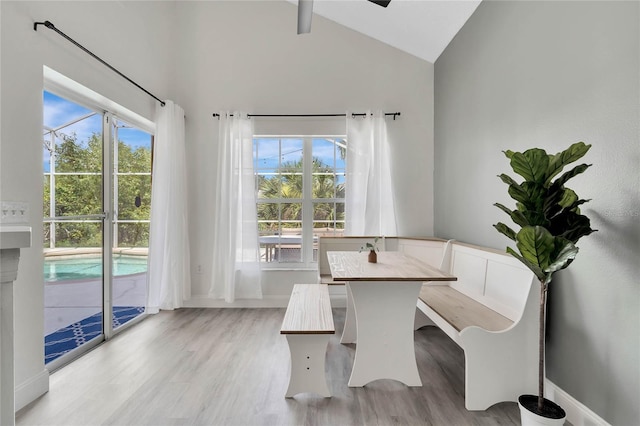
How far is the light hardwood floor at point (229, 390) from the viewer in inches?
68.4

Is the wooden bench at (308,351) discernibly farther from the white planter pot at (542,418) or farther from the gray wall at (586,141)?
the gray wall at (586,141)

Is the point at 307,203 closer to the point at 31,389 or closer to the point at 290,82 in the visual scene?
the point at 290,82

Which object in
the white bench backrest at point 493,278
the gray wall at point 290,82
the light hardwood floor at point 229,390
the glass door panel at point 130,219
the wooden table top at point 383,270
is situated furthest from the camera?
the gray wall at point 290,82

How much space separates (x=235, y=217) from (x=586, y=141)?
3200 millimetres

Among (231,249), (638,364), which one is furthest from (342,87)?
(638,364)

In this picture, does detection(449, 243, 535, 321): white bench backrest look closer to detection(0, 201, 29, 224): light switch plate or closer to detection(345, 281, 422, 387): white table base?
detection(345, 281, 422, 387): white table base

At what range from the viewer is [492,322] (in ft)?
6.68

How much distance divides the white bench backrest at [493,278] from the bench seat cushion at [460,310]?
0.06 m

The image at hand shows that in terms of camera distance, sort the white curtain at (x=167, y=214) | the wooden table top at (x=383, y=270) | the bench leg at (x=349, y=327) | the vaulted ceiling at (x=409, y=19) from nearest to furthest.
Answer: the wooden table top at (x=383, y=270)
the bench leg at (x=349, y=327)
the vaulted ceiling at (x=409, y=19)
the white curtain at (x=167, y=214)

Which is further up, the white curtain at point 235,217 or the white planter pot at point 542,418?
the white curtain at point 235,217

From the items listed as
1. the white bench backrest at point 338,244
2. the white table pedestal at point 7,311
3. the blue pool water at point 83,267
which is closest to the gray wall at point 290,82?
the white bench backrest at point 338,244

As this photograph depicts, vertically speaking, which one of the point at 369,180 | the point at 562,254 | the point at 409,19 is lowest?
the point at 562,254

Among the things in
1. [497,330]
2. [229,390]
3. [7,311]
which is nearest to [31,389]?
[229,390]

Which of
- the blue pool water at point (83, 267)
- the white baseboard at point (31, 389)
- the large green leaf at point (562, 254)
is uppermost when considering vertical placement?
the large green leaf at point (562, 254)
